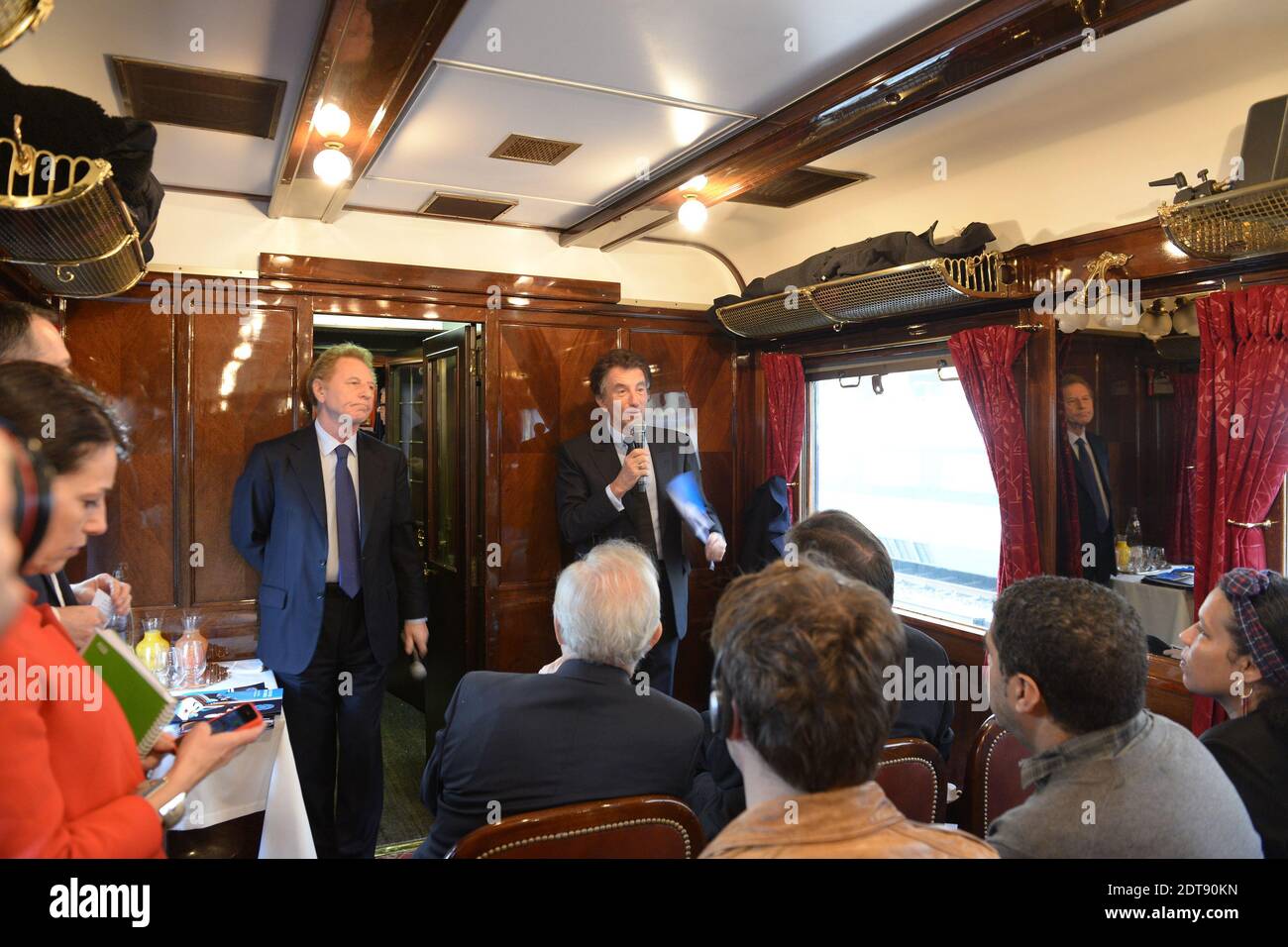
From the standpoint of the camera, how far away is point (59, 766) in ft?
3.68

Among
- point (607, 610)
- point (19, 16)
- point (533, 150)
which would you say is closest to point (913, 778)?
point (607, 610)

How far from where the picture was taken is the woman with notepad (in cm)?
101

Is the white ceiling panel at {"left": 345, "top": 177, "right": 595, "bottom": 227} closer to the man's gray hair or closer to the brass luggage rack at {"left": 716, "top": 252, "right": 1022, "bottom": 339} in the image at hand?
the brass luggage rack at {"left": 716, "top": 252, "right": 1022, "bottom": 339}

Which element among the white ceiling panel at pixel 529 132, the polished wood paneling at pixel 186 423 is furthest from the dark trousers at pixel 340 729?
the white ceiling panel at pixel 529 132

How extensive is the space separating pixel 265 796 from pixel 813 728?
6.07 feet

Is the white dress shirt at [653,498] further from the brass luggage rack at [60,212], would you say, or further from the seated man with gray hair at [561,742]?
the brass luggage rack at [60,212]

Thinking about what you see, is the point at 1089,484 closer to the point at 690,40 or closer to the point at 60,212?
the point at 690,40

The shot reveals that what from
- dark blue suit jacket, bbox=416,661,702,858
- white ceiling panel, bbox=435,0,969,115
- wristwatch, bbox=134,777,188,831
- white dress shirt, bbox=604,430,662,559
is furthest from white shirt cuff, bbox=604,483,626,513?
wristwatch, bbox=134,777,188,831

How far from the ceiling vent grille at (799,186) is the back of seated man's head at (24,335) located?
251 cm

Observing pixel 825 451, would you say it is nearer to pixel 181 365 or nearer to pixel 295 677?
pixel 295 677

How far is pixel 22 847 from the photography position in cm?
101

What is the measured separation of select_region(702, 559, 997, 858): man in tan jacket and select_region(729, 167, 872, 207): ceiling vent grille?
272 cm

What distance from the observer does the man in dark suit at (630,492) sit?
12.0 feet

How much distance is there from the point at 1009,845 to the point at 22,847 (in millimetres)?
1369
